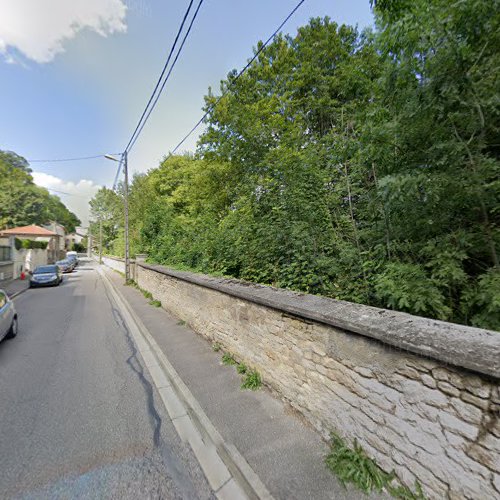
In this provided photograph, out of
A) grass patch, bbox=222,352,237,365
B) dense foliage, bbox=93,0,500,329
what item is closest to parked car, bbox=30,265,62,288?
dense foliage, bbox=93,0,500,329

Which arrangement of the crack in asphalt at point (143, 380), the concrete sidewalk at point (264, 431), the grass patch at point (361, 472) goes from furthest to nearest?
1. the crack in asphalt at point (143, 380)
2. the concrete sidewalk at point (264, 431)
3. the grass patch at point (361, 472)

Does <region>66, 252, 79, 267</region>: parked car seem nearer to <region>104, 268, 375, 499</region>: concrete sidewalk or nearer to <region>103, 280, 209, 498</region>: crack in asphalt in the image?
<region>103, 280, 209, 498</region>: crack in asphalt

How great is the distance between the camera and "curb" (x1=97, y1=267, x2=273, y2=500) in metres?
2.13

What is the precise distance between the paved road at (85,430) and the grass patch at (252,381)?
3.71ft

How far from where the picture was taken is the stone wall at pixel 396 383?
154 centimetres

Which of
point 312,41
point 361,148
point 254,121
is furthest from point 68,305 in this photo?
point 312,41

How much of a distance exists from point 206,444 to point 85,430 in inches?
56.4

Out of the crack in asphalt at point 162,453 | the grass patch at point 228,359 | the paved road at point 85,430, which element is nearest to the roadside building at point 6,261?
the paved road at point 85,430

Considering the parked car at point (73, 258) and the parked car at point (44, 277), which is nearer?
the parked car at point (44, 277)

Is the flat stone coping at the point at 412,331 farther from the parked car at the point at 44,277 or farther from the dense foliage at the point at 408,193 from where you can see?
the parked car at the point at 44,277

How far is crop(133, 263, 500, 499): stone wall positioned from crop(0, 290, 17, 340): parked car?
18.7ft

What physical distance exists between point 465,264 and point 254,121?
9863mm

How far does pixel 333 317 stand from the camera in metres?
2.38

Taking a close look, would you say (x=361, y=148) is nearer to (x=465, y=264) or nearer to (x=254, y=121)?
(x=465, y=264)
